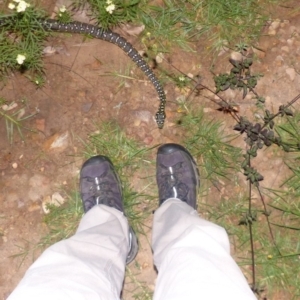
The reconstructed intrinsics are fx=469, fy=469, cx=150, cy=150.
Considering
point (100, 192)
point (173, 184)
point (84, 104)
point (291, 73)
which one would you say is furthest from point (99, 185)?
point (291, 73)

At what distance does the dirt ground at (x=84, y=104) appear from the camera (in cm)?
390

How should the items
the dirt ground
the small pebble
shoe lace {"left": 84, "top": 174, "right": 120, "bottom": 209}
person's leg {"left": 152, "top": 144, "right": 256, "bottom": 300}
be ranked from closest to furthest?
1. person's leg {"left": 152, "top": 144, "right": 256, "bottom": 300}
2. shoe lace {"left": 84, "top": 174, "right": 120, "bottom": 209}
3. the dirt ground
4. the small pebble

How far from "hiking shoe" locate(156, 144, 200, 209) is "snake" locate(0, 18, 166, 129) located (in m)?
0.26

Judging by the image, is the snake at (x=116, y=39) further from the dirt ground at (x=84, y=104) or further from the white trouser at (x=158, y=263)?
the white trouser at (x=158, y=263)

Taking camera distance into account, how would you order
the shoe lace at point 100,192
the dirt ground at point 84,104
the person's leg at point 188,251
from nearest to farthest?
the person's leg at point 188,251
the shoe lace at point 100,192
the dirt ground at point 84,104

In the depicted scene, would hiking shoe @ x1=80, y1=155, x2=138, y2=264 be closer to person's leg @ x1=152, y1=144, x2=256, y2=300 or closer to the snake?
person's leg @ x1=152, y1=144, x2=256, y2=300

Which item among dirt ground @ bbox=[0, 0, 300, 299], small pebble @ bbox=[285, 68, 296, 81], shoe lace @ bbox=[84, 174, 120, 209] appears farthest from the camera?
small pebble @ bbox=[285, 68, 296, 81]

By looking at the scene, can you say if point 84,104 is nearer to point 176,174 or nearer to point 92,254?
point 176,174

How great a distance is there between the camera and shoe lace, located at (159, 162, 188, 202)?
12.5 ft

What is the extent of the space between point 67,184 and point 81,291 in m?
1.46

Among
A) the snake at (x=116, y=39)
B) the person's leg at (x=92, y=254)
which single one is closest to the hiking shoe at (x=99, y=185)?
the person's leg at (x=92, y=254)

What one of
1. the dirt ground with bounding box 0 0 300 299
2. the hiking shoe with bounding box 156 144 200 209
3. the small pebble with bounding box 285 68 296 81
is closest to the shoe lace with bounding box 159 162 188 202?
the hiking shoe with bounding box 156 144 200 209

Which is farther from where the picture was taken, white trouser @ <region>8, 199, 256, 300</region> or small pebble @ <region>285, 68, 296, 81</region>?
small pebble @ <region>285, 68, 296, 81</region>

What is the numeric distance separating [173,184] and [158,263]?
2.64 ft
